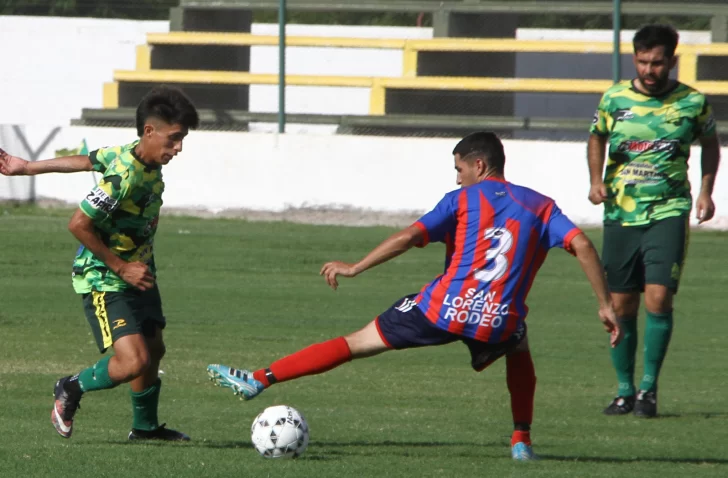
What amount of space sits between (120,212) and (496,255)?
5.63ft

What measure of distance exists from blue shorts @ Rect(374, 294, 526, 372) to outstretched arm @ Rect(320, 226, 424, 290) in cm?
32

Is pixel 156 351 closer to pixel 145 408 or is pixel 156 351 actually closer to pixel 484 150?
pixel 145 408

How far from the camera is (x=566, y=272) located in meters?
14.2

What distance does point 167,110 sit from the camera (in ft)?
19.8

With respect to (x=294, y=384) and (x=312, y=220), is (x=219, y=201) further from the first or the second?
(x=294, y=384)

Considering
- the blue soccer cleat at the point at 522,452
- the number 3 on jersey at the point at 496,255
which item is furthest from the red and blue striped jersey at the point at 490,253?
the blue soccer cleat at the point at 522,452

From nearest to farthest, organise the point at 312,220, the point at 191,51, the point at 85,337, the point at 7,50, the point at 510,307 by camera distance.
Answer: the point at 510,307 → the point at 85,337 → the point at 312,220 → the point at 191,51 → the point at 7,50

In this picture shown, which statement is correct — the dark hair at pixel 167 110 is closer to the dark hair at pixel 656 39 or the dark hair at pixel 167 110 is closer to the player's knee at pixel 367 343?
the player's knee at pixel 367 343

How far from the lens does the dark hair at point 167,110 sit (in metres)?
6.05

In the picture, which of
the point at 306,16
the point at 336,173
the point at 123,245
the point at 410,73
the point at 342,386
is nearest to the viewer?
the point at 123,245

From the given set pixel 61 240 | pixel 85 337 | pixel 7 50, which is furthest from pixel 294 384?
pixel 7 50

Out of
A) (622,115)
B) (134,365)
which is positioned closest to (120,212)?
(134,365)

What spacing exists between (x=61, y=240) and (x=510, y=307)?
10.4 metres

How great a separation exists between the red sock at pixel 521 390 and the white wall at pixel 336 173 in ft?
37.7
